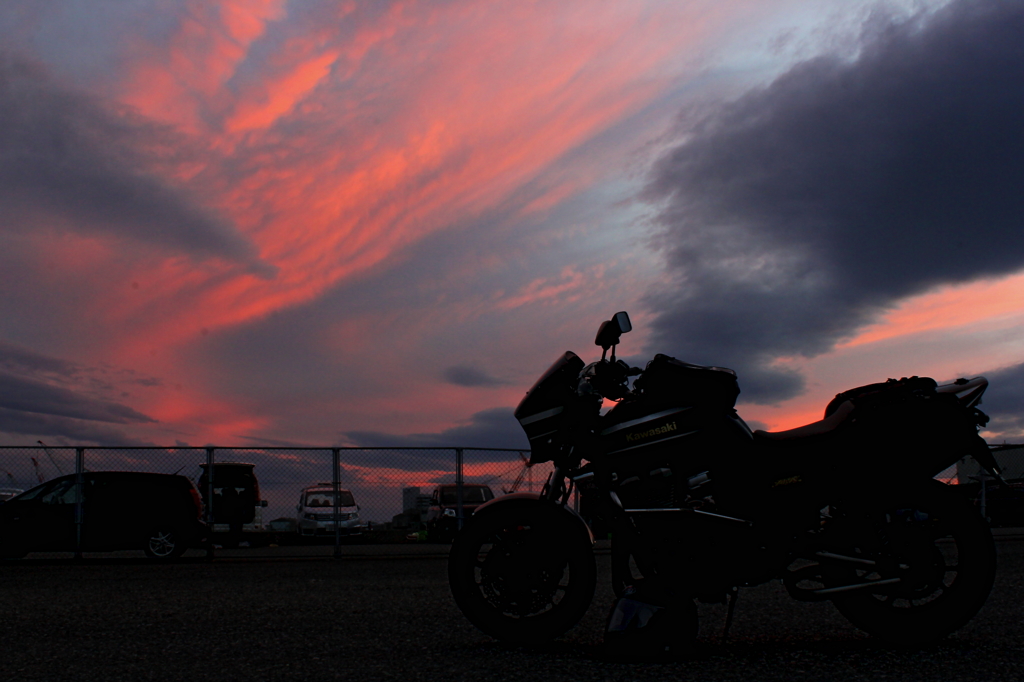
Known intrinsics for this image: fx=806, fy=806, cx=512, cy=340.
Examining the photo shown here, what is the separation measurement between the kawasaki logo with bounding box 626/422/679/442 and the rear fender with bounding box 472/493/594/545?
1.68ft

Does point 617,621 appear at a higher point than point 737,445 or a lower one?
lower

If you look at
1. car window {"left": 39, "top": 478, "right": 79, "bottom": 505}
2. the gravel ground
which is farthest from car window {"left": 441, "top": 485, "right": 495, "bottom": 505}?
the gravel ground

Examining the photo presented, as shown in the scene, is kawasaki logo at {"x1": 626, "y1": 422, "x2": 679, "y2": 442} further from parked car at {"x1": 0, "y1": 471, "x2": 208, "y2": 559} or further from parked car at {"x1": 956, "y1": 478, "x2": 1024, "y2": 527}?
parked car at {"x1": 956, "y1": 478, "x2": 1024, "y2": 527}

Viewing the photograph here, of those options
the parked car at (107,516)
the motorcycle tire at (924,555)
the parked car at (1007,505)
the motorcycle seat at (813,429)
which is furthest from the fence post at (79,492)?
the parked car at (1007,505)

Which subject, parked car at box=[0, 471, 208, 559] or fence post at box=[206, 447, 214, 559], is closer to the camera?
fence post at box=[206, 447, 214, 559]

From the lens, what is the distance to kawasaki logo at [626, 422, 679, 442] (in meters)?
4.02

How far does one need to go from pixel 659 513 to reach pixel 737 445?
0.53 metres

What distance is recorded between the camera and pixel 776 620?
204 inches

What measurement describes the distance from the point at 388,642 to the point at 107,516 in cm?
1213

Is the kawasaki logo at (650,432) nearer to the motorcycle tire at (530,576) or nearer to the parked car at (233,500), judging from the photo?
the motorcycle tire at (530,576)

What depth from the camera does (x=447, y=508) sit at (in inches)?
723

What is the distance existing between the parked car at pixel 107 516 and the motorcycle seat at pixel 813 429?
41.1 feet

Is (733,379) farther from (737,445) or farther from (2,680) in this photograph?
(2,680)

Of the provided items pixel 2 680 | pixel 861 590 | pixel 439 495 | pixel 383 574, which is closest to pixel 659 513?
pixel 861 590
